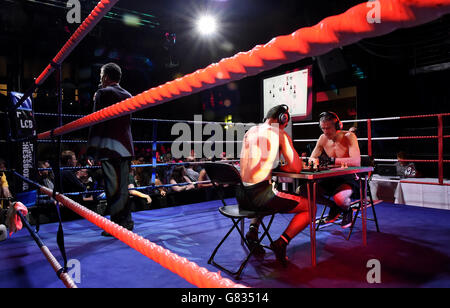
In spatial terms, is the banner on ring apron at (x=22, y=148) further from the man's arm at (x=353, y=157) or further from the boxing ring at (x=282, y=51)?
the man's arm at (x=353, y=157)

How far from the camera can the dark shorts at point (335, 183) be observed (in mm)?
2539

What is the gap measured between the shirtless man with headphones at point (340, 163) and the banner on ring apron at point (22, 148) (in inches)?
91.4

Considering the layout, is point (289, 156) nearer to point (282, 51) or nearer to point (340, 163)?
point (340, 163)

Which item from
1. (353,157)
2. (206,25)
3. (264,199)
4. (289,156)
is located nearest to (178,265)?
(264,199)

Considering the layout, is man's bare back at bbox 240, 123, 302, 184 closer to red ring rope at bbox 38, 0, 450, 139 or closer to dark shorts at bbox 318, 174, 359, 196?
dark shorts at bbox 318, 174, 359, 196

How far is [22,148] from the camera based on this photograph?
223cm

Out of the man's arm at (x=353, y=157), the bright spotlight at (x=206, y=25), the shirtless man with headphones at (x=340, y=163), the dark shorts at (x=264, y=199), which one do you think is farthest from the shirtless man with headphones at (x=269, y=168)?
the bright spotlight at (x=206, y=25)

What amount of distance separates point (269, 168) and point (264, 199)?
0.65 ft

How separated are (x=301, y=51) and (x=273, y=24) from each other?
6.51 meters

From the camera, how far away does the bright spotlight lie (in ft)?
20.4

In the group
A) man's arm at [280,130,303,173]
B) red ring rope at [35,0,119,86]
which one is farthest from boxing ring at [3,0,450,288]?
man's arm at [280,130,303,173]

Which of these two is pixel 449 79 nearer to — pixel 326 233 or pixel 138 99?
pixel 326 233

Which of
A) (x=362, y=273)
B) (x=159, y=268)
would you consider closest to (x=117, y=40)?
(x=159, y=268)
